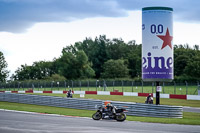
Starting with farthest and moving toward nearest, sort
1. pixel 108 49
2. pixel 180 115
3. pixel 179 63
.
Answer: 1. pixel 108 49
2. pixel 179 63
3. pixel 180 115

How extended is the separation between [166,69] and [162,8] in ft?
13.3

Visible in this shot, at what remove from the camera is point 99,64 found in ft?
414

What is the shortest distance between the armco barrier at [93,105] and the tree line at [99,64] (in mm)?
54790

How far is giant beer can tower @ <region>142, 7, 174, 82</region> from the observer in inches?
976

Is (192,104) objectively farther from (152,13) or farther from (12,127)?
(12,127)

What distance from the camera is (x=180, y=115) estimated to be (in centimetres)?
2475

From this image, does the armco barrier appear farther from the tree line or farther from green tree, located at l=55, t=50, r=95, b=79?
green tree, located at l=55, t=50, r=95, b=79

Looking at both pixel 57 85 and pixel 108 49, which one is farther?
pixel 108 49

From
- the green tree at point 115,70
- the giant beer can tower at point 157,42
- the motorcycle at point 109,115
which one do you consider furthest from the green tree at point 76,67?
the motorcycle at point 109,115

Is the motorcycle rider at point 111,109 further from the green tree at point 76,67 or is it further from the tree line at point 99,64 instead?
the green tree at point 76,67

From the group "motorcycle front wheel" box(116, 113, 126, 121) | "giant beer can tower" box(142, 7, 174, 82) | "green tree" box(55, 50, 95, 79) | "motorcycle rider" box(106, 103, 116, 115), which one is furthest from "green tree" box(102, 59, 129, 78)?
"motorcycle front wheel" box(116, 113, 126, 121)

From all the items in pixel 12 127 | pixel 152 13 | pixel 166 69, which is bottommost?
pixel 12 127

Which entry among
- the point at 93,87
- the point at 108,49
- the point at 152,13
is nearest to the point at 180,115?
the point at 152,13

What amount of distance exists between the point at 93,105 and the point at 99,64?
96.9m
